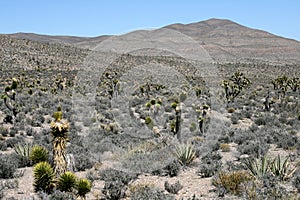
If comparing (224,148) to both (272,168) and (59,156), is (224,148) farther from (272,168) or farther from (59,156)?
(59,156)

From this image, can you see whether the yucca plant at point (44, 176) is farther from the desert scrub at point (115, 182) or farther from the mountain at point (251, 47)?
the mountain at point (251, 47)

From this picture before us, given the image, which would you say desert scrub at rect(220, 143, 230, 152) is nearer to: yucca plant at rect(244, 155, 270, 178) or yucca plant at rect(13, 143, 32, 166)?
yucca plant at rect(244, 155, 270, 178)

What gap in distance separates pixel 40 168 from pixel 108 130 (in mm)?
9753

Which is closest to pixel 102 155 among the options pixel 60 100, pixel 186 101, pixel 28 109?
pixel 28 109

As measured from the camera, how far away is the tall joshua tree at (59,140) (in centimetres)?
753

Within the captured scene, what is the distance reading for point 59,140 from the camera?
7.62 m

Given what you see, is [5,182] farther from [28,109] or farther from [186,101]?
[186,101]

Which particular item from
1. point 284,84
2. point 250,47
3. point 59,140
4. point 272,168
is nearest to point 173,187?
point 272,168

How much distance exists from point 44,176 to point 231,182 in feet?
14.7

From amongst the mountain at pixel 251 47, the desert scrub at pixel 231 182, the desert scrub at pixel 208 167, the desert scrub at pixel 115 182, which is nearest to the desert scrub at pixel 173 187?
the desert scrub at pixel 231 182

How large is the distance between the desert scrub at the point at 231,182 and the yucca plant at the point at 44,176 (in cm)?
398

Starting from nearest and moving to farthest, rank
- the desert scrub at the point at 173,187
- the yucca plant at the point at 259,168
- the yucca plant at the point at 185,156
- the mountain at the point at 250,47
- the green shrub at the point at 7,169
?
the desert scrub at the point at 173,187 < the yucca plant at the point at 259,168 < the green shrub at the point at 7,169 < the yucca plant at the point at 185,156 < the mountain at the point at 250,47

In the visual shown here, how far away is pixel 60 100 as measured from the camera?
27875 mm

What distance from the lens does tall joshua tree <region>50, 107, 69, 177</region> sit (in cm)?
753
